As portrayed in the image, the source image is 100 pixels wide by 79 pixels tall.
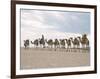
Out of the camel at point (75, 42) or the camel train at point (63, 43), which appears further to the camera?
the camel at point (75, 42)

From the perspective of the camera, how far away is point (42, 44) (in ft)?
6.40

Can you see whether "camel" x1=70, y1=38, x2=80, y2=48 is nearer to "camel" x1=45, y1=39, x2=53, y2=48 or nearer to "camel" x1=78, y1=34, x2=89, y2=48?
"camel" x1=78, y1=34, x2=89, y2=48

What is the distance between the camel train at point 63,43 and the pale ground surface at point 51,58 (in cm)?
4

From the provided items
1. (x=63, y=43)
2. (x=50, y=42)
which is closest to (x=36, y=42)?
(x=50, y=42)

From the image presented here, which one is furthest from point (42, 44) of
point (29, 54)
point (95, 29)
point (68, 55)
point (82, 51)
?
point (95, 29)

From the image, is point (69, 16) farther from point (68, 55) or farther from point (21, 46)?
point (21, 46)

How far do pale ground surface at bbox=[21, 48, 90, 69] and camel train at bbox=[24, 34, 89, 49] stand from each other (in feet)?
0.13

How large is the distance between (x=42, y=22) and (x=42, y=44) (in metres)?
0.20

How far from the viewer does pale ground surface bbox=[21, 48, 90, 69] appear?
74.8 inches

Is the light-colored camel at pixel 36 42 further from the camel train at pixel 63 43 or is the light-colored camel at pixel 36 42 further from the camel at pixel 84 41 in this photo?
the camel at pixel 84 41

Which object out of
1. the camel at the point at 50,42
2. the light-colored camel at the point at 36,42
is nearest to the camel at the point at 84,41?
the camel at the point at 50,42

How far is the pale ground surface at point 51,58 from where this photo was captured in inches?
74.8

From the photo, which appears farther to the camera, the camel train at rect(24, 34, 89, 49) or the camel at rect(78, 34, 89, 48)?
the camel at rect(78, 34, 89, 48)

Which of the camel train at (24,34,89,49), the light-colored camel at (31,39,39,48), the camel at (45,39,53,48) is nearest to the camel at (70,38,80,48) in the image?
the camel train at (24,34,89,49)
